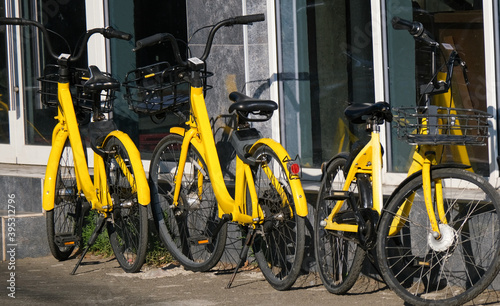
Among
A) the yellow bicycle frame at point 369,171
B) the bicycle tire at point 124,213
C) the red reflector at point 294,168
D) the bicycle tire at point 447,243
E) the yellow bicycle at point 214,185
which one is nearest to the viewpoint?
the bicycle tire at point 447,243

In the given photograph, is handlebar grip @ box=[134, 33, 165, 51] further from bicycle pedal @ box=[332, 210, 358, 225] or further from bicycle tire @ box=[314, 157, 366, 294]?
bicycle pedal @ box=[332, 210, 358, 225]

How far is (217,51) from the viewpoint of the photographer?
7.11 metres

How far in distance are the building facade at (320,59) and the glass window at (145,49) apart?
11 millimetres

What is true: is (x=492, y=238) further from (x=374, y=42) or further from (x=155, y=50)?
(x=155, y=50)

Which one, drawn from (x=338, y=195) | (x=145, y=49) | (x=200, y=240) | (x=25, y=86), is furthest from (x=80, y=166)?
(x=25, y=86)

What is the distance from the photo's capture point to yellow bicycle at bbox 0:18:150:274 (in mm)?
6410

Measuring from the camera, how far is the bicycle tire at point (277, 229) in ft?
18.1

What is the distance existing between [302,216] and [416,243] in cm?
75

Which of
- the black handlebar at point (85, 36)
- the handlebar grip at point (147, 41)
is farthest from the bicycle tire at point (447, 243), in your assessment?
the black handlebar at point (85, 36)

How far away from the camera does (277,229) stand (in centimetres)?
576

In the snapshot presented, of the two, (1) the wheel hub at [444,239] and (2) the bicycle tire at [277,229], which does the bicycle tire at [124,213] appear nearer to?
(2) the bicycle tire at [277,229]

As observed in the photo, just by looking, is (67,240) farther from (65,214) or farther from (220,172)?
(220,172)

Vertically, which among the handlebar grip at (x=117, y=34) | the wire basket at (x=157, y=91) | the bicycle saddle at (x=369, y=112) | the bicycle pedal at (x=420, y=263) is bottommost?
the bicycle pedal at (x=420, y=263)

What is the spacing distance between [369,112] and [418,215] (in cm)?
68
